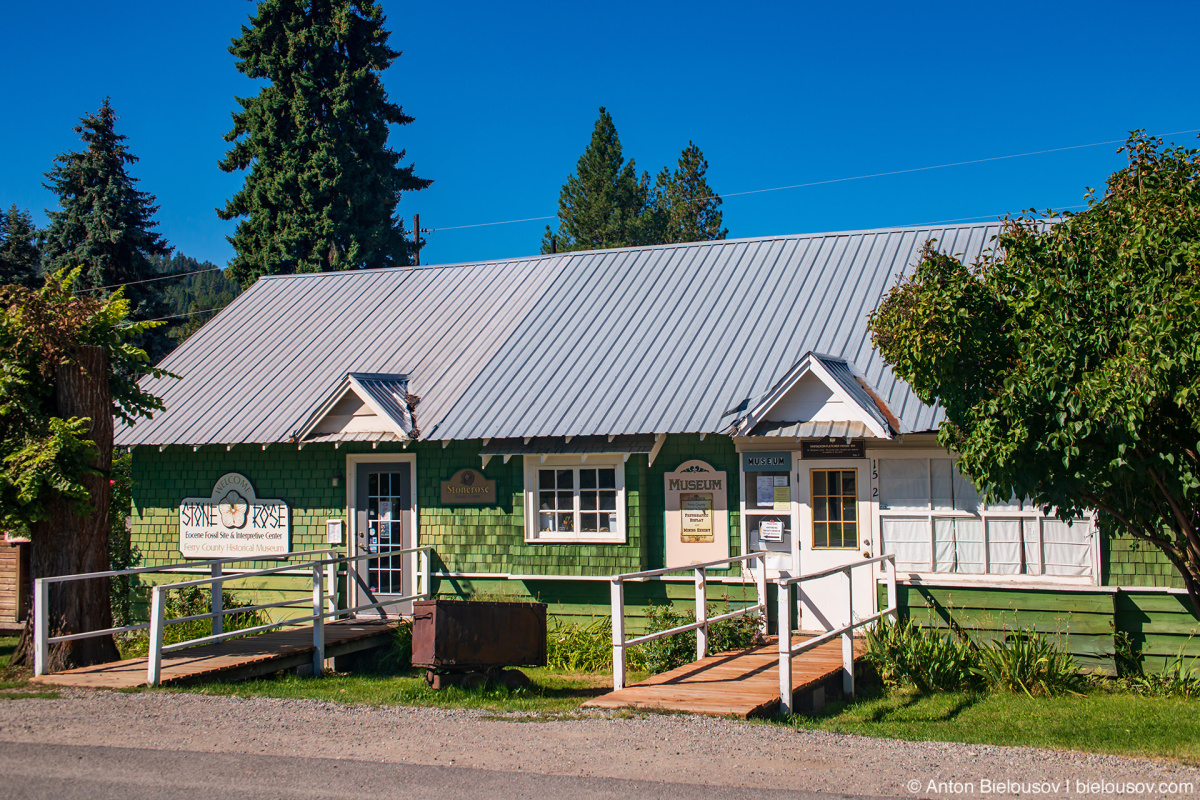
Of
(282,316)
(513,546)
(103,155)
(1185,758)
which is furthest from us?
(103,155)

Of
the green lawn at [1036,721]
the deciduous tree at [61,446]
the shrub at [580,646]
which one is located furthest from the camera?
the shrub at [580,646]

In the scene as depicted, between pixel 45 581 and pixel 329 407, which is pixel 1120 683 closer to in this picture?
pixel 329 407

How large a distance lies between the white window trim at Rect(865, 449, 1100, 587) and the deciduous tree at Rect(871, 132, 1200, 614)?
2311 mm

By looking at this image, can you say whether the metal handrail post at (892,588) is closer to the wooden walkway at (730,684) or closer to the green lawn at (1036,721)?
the wooden walkway at (730,684)

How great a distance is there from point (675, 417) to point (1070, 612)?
4.91m

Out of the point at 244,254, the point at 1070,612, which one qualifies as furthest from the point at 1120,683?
the point at 244,254

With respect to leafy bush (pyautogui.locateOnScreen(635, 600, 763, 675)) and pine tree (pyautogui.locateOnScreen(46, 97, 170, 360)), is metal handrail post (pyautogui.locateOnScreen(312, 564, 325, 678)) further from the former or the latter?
pine tree (pyautogui.locateOnScreen(46, 97, 170, 360))

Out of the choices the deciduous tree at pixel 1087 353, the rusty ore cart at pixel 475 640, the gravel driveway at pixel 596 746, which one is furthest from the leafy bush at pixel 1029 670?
the rusty ore cart at pixel 475 640

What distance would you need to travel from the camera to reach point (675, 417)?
41.4 feet

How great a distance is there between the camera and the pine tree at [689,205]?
39.0m

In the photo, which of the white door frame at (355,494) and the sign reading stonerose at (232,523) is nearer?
the white door frame at (355,494)

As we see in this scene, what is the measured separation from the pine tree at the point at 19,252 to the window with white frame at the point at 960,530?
26095 mm

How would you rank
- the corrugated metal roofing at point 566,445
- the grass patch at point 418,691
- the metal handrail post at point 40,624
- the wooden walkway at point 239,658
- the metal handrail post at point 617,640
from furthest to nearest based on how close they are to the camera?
the corrugated metal roofing at point 566,445 < the metal handrail post at point 40,624 < the wooden walkway at point 239,658 < the grass patch at point 418,691 < the metal handrail post at point 617,640

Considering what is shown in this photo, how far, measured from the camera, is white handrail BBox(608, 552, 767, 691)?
972 cm
